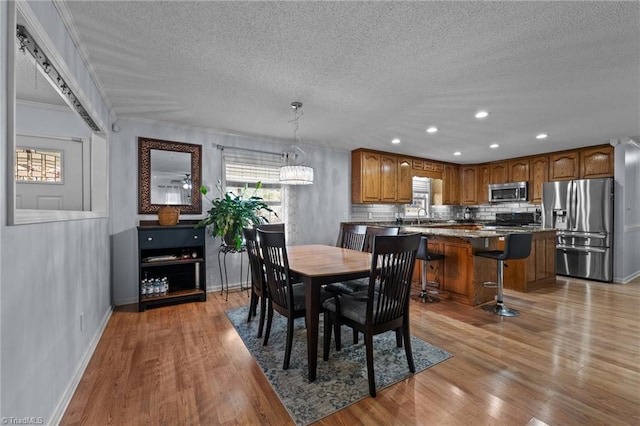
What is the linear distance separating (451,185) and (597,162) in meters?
2.52

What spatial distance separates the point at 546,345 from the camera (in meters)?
2.51

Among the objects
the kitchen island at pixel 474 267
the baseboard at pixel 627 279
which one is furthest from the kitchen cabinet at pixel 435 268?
the baseboard at pixel 627 279

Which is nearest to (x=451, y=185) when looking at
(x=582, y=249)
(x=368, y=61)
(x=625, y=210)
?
(x=582, y=249)

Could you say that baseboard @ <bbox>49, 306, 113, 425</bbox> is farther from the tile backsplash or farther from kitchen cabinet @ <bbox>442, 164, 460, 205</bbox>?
kitchen cabinet @ <bbox>442, 164, 460, 205</bbox>

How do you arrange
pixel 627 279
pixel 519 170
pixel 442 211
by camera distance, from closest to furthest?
pixel 627 279
pixel 519 170
pixel 442 211

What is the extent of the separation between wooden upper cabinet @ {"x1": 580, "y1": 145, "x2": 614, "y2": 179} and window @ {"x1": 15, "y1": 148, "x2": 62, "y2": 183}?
7.68m

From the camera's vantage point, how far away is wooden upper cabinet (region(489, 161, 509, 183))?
6277 mm

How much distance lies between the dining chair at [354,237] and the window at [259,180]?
1470 mm

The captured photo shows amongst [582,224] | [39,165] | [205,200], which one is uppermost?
[39,165]

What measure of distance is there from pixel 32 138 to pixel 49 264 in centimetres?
235

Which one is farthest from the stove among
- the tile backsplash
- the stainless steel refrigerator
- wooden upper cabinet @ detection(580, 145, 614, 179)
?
wooden upper cabinet @ detection(580, 145, 614, 179)

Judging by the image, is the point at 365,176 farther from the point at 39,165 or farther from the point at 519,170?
the point at 39,165

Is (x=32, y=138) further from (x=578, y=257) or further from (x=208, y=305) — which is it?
(x=578, y=257)

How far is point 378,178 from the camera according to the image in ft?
18.2
